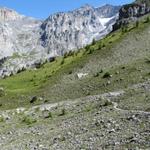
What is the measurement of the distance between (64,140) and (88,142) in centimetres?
291

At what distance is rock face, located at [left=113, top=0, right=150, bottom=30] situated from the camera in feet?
420

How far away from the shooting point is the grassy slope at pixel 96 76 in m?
58.6

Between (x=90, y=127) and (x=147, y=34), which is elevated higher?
(x=147, y=34)

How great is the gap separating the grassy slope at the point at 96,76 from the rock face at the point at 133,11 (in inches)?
1709

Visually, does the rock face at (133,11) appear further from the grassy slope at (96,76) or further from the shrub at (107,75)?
the shrub at (107,75)

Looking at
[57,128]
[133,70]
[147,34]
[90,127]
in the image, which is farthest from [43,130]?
[147,34]

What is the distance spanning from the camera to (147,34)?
80.2m

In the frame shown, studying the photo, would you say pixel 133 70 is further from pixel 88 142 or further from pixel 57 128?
pixel 88 142

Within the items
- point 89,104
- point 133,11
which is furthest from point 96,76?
point 133,11

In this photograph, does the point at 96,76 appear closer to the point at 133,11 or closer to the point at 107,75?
the point at 107,75

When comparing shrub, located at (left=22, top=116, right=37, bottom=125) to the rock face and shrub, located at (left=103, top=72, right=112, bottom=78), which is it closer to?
shrub, located at (left=103, top=72, right=112, bottom=78)

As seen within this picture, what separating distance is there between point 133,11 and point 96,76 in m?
77.8

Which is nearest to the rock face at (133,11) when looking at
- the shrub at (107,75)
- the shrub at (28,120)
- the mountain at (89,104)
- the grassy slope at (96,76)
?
the mountain at (89,104)

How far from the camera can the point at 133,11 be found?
138875 mm
